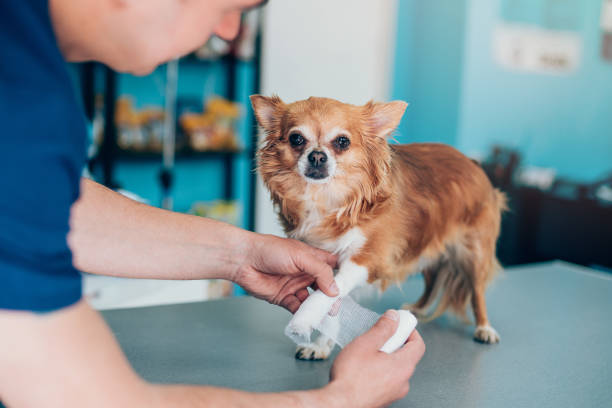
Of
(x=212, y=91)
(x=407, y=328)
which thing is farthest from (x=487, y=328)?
(x=212, y=91)

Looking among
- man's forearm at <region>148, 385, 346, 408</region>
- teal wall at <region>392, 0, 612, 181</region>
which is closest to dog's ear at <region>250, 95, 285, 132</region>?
man's forearm at <region>148, 385, 346, 408</region>

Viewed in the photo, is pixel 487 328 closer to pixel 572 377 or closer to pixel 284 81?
pixel 572 377

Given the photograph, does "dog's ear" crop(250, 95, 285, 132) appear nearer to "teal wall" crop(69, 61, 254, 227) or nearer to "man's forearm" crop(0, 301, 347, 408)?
"man's forearm" crop(0, 301, 347, 408)

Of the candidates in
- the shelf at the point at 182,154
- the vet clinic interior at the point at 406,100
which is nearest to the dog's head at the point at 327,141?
the vet clinic interior at the point at 406,100

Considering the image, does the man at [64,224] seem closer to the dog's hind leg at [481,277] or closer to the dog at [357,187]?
the dog at [357,187]

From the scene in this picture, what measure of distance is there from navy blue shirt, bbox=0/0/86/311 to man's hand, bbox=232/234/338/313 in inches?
21.0

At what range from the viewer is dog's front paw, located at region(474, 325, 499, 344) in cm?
119

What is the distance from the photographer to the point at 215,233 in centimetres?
110

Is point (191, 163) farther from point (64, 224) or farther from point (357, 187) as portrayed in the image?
point (64, 224)

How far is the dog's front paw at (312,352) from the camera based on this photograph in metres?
1.08

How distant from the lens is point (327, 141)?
111cm

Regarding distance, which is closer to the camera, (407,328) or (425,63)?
(407,328)

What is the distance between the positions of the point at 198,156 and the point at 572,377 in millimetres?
2787

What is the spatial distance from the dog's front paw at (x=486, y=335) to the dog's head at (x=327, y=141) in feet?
1.30
